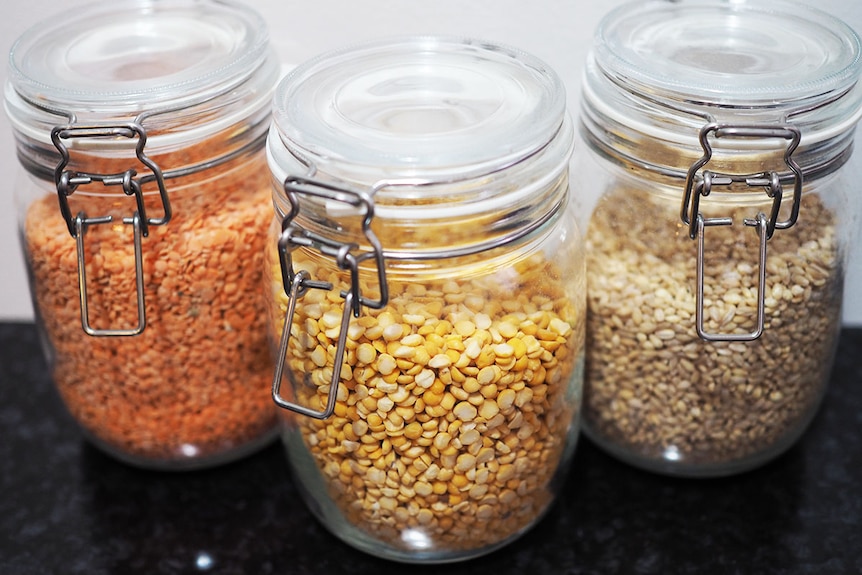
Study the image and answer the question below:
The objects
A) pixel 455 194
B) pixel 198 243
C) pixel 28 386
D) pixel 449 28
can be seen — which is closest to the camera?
pixel 455 194

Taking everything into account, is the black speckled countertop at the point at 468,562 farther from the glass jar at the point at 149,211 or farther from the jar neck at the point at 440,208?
the jar neck at the point at 440,208

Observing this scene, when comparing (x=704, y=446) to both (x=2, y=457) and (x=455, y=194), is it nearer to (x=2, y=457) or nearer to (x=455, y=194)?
(x=455, y=194)

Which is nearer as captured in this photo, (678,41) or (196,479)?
(678,41)

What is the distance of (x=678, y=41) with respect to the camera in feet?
2.67

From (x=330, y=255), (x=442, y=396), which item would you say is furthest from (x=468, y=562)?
(x=330, y=255)

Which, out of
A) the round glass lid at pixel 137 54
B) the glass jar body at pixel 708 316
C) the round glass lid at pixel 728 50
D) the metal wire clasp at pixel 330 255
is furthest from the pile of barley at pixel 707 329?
the round glass lid at pixel 137 54

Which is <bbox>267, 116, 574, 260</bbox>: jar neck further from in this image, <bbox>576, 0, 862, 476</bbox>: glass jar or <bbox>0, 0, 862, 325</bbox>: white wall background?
<bbox>0, 0, 862, 325</bbox>: white wall background

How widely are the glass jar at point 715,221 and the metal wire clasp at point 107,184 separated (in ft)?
1.26

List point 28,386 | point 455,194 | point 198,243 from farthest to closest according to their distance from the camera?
point 28,386, point 198,243, point 455,194

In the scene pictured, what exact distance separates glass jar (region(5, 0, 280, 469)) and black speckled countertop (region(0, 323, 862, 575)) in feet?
0.22

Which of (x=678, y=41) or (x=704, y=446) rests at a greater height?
(x=678, y=41)

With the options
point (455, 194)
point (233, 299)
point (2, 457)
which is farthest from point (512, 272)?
point (2, 457)

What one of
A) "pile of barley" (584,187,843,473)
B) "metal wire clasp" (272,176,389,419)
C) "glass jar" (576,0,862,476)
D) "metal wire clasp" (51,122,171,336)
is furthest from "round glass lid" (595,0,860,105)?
"metal wire clasp" (51,122,171,336)

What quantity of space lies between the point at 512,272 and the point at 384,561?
1.06 ft
